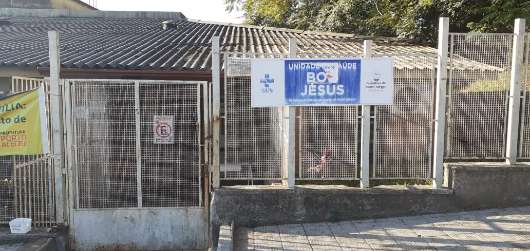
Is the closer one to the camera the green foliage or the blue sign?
the blue sign

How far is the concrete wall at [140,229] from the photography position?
22.8 feet

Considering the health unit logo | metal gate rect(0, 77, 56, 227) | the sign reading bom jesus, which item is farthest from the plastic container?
the health unit logo

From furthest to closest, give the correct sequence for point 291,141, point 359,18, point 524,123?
point 359,18
point 524,123
point 291,141

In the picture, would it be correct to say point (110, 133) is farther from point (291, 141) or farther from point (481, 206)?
point (481, 206)

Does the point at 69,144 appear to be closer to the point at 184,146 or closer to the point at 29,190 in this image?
the point at 29,190

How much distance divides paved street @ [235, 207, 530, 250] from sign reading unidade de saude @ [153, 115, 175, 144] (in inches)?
65.6

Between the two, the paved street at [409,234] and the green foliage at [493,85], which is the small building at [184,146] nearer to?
the green foliage at [493,85]

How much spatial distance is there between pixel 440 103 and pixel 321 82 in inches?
65.3

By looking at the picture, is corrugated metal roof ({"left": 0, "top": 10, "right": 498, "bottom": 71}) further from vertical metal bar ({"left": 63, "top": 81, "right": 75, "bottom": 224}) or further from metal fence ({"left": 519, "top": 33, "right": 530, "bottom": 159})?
vertical metal bar ({"left": 63, "top": 81, "right": 75, "bottom": 224})

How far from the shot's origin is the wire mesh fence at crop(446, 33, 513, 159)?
7.00 meters

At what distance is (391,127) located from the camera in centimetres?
696

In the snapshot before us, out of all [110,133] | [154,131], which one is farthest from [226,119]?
[110,133]

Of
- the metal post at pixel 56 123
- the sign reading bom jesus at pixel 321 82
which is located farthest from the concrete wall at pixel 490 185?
the metal post at pixel 56 123

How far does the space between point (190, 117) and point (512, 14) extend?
8.91 meters
